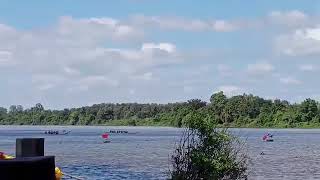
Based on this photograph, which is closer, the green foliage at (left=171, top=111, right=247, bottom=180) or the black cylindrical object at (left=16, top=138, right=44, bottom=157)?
the black cylindrical object at (left=16, top=138, right=44, bottom=157)

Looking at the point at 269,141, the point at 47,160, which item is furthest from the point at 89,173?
the point at 269,141

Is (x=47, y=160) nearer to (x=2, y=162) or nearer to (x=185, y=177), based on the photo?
(x=2, y=162)

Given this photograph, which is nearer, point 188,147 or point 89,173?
point 188,147

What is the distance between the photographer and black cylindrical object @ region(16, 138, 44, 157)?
26.3 feet

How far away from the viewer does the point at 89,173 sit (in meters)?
45.0

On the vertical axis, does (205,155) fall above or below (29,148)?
below

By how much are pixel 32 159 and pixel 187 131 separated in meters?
15.8

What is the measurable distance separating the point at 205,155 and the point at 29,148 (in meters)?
14.5

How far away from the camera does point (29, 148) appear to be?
8078 millimetres

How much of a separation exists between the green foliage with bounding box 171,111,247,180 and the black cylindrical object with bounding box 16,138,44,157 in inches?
559

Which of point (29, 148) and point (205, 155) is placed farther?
point (205, 155)

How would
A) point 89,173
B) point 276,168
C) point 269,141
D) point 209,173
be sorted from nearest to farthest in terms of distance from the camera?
point 209,173
point 89,173
point 276,168
point 269,141

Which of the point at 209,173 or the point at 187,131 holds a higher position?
the point at 187,131

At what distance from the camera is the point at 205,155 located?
2216 centimetres
